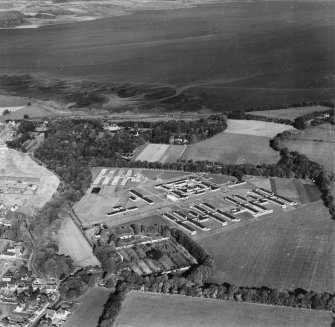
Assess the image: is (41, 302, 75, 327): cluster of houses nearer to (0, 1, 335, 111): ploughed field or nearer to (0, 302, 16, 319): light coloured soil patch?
(0, 302, 16, 319): light coloured soil patch

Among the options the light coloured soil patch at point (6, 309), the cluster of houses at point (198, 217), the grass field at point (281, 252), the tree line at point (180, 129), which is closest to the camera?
the light coloured soil patch at point (6, 309)

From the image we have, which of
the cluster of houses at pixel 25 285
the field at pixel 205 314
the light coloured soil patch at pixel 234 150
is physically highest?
the field at pixel 205 314

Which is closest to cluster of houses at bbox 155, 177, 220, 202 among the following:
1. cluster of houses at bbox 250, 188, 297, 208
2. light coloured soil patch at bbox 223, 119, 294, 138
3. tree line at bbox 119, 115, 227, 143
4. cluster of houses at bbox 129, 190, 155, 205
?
cluster of houses at bbox 129, 190, 155, 205

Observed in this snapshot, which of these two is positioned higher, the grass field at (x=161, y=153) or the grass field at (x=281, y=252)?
the grass field at (x=281, y=252)

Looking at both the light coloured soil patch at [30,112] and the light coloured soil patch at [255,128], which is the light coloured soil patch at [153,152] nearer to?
the light coloured soil patch at [255,128]

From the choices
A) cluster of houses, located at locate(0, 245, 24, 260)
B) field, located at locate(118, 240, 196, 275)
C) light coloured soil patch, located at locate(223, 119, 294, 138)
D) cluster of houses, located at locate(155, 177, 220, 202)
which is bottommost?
light coloured soil patch, located at locate(223, 119, 294, 138)

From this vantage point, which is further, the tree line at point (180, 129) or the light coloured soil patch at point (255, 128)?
the light coloured soil patch at point (255, 128)

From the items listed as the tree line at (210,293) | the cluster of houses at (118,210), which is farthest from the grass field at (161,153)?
the tree line at (210,293)

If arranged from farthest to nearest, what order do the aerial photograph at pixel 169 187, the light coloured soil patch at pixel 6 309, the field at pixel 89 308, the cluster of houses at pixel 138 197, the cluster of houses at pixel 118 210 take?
the cluster of houses at pixel 138 197
the cluster of houses at pixel 118 210
the aerial photograph at pixel 169 187
the light coloured soil patch at pixel 6 309
the field at pixel 89 308
